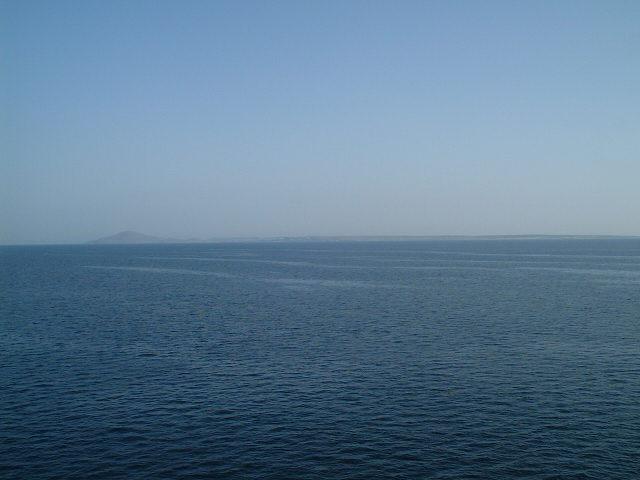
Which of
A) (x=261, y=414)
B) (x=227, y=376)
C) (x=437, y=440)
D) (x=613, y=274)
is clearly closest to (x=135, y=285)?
(x=227, y=376)

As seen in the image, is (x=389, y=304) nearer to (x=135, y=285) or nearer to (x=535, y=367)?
(x=535, y=367)

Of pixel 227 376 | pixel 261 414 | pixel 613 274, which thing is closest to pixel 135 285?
pixel 227 376

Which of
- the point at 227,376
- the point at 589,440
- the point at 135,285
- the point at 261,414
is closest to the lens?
the point at 589,440

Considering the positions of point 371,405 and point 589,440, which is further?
point 371,405

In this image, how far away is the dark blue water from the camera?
121ft

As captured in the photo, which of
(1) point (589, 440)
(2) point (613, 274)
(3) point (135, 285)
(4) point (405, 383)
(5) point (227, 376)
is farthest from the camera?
(2) point (613, 274)

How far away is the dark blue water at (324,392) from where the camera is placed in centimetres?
3691

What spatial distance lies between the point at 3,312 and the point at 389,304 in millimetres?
75729

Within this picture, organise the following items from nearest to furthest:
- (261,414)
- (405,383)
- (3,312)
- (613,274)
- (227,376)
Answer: (261,414) < (405,383) < (227,376) < (3,312) < (613,274)

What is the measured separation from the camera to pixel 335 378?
178 feet

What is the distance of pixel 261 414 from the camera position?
148 ft

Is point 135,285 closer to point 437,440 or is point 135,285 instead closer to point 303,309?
point 303,309

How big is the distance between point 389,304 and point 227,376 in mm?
54211

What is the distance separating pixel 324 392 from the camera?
50125mm
